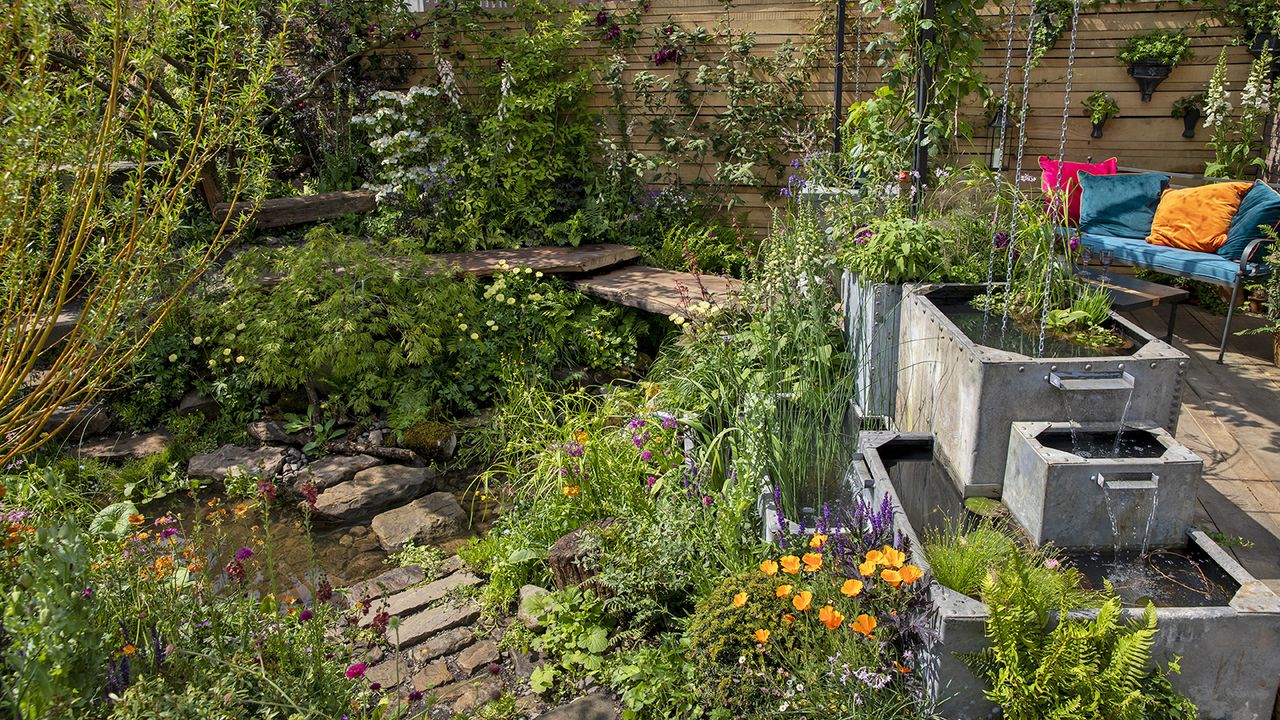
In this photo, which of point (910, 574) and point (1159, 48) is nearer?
point (910, 574)

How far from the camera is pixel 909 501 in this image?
3049mm

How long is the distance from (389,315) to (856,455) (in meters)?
3.06

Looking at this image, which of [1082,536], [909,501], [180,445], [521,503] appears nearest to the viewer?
[1082,536]

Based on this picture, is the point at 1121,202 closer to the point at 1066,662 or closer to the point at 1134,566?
the point at 1134,566

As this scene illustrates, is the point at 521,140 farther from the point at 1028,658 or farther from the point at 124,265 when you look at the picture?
the point at 1028,658

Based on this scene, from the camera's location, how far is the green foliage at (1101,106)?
235 inches

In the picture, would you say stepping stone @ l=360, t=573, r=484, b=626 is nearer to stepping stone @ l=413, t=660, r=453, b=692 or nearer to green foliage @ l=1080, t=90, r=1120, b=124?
stepping stone @ l=413, t=660, r=453, b=692

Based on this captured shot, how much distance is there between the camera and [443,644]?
10.5 feet

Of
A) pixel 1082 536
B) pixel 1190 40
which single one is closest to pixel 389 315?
pixel 1082 536

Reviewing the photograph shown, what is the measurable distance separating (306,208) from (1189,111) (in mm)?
6262

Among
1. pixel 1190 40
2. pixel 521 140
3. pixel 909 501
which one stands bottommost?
pixel 909 501

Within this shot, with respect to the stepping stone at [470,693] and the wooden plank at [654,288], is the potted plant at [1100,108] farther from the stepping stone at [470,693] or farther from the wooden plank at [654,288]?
the stepping stone at [470,693]

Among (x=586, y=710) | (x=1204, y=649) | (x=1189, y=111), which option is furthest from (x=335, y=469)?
(x=1189, y=111)

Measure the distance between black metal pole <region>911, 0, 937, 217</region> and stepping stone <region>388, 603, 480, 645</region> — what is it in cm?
275
